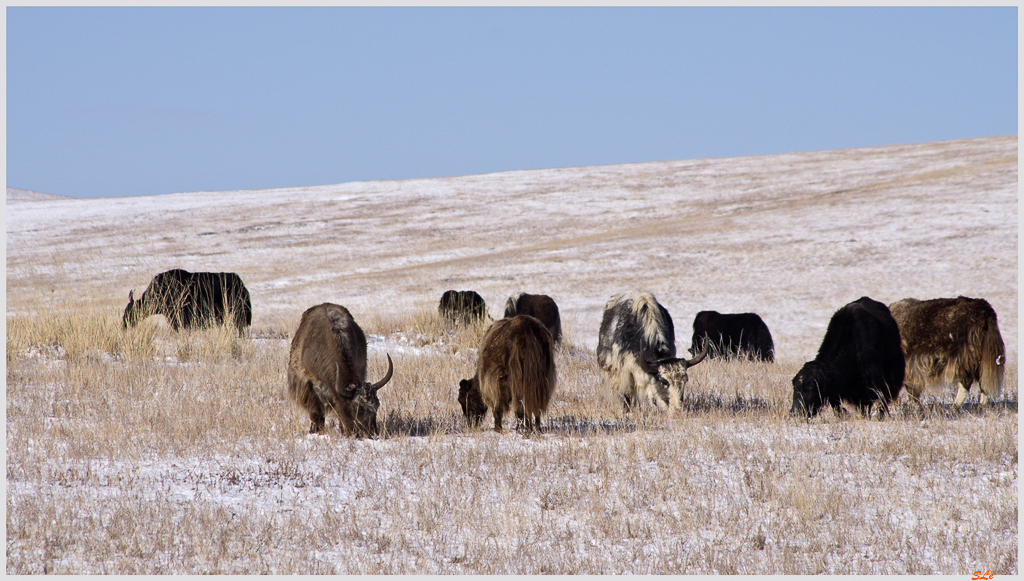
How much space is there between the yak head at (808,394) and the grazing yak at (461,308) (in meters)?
6.42

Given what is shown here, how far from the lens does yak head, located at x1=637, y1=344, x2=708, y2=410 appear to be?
7887 mm

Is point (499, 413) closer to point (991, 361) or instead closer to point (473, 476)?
point (473, 476)

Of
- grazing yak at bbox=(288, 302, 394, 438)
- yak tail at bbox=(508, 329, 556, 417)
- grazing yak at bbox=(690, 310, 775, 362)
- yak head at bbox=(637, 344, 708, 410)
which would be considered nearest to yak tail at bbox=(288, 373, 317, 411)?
grazing yak at bbox=(288, 302, 394, 438)

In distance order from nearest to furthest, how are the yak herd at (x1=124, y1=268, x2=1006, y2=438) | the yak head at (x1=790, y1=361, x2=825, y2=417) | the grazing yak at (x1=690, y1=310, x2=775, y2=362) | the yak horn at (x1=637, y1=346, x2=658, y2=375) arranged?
1. the yak herd at (x1=124, y1=268, x2=1006, y2=438)
2. the yak head at (x1=790, y1=361, x2=825, y2=417)
3. the yak horn at (x1=637, y1=346, x2=658, y2=375)
4. the grazing yak at (x1=690, y1=310, x2=775, y2=362)

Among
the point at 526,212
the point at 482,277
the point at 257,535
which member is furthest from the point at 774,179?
the point at 257,535

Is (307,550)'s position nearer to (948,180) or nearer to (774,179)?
(948,180)

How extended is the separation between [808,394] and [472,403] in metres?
3.04

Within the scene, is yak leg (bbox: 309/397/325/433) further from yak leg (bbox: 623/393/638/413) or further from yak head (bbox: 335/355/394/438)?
yak leg (bbox: 623/393/638/413)

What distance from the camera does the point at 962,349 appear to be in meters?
8.38

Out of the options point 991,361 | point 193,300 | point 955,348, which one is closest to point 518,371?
point 955,348

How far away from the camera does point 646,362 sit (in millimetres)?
8156

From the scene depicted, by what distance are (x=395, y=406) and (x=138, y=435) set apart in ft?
8.06

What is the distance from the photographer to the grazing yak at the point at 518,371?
6957 millimetres

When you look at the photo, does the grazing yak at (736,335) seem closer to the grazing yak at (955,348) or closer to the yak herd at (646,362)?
the yak herd at (646,362)
